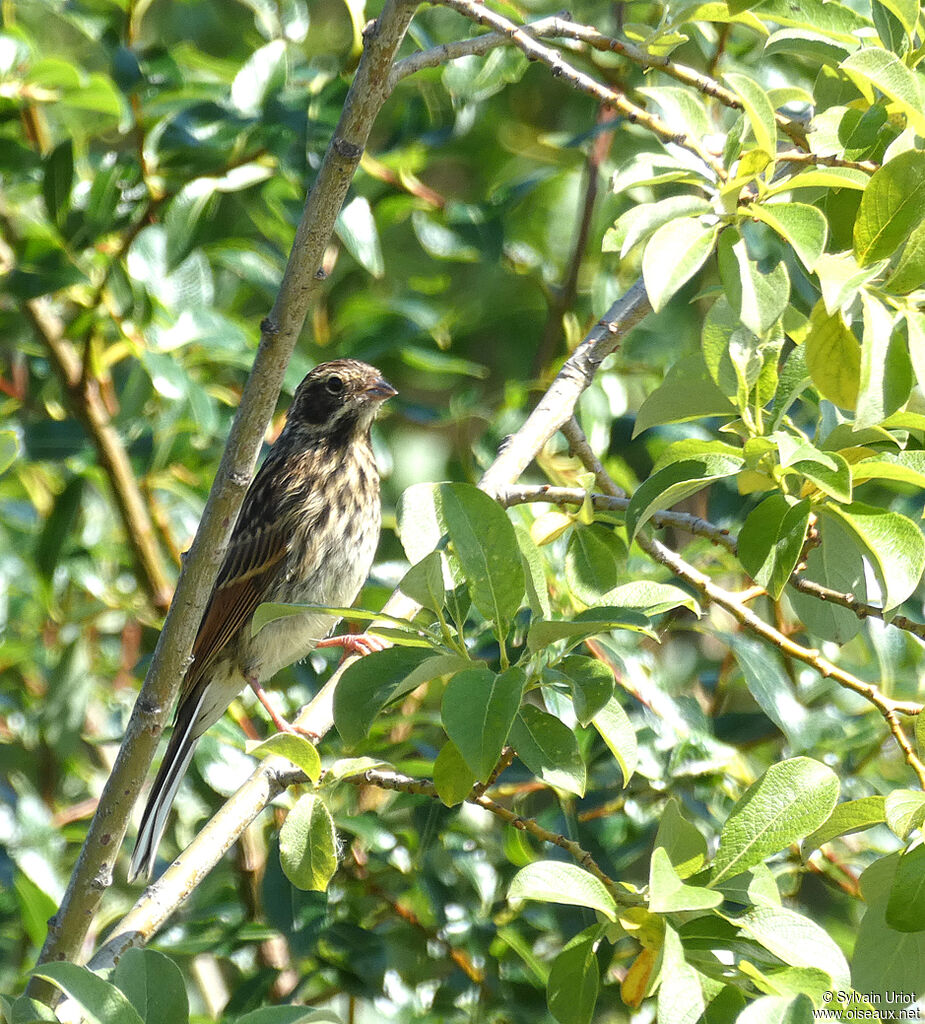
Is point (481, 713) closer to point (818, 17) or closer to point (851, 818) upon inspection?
point (851, 818)

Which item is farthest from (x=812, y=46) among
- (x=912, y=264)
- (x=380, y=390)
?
(x=380, y=390)

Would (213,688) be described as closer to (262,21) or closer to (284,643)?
(284,643)

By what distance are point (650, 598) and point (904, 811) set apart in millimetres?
469

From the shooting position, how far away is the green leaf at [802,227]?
1611mm

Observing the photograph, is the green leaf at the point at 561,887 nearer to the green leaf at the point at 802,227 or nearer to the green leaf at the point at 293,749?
the green leaf at the point at 293,749

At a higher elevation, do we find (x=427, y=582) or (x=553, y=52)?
(x=553, y=52)

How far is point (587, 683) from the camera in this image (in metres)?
1.78

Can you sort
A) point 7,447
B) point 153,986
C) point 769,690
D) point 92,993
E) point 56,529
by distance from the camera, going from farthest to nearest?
point 56,529 → point 769,690 → point 7,447 → point 153,986 → point 92,993

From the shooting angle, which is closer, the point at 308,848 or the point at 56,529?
the point at 308,848

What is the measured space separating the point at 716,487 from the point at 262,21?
79.9 inches

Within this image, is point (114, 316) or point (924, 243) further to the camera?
point (114, 316)

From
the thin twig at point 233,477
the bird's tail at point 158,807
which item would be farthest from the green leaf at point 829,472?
the bird's tail at point 158,807

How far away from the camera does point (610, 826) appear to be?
336 centimetres

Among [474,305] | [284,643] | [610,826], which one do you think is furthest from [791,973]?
[474,305]
